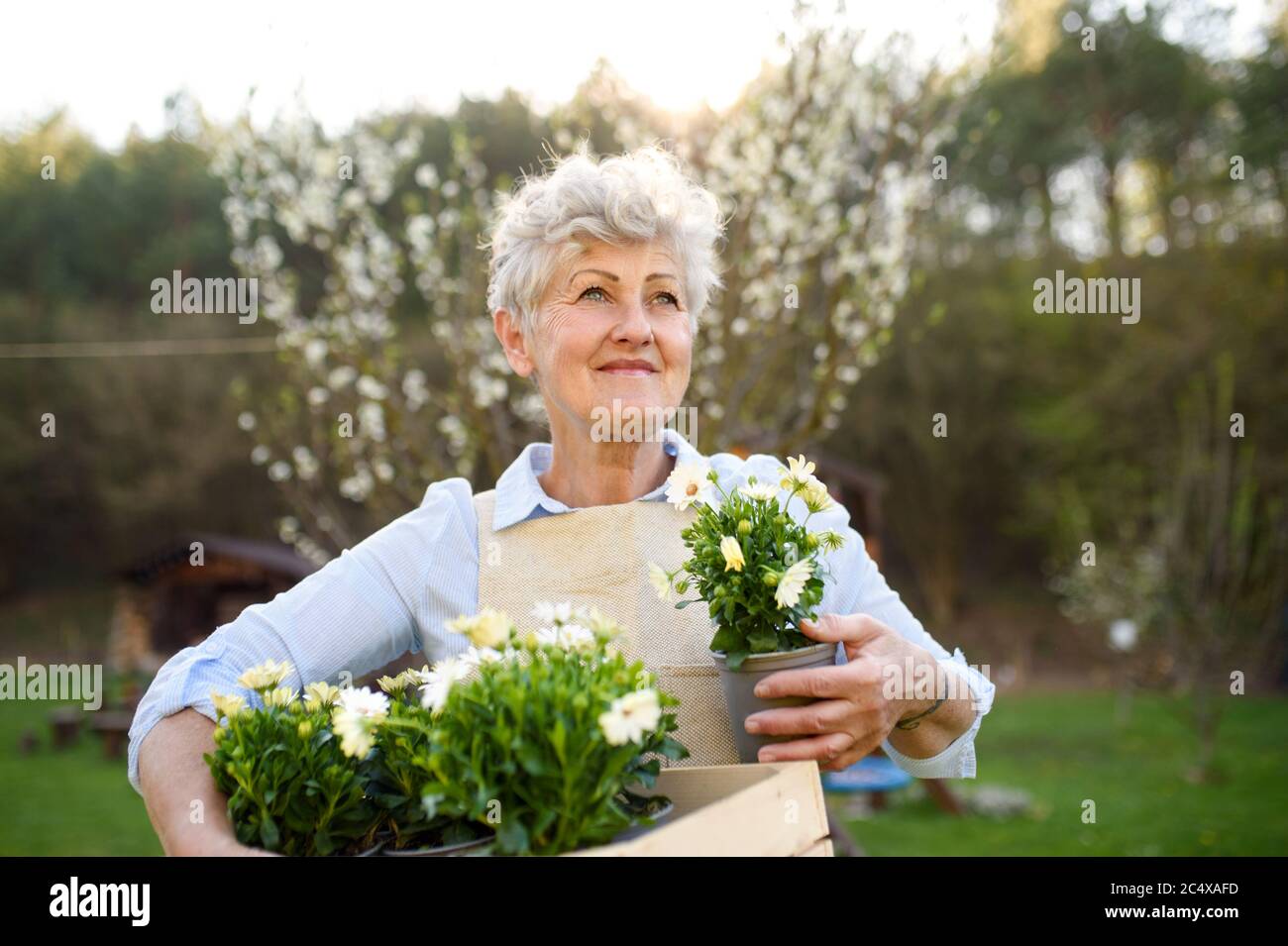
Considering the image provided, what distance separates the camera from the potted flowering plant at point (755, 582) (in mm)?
1784

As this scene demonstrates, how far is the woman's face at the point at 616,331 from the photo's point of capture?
2289mm

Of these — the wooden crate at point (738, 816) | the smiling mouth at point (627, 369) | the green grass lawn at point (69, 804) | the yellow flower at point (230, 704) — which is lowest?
the green grass lawn at point (69, 804)

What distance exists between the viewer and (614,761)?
1387 mm

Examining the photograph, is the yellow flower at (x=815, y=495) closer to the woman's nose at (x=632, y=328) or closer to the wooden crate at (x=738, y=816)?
the wooden crate at (x=738, y=816)

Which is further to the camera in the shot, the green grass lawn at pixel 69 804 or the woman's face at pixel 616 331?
the green grass lawn at pixel 69 804

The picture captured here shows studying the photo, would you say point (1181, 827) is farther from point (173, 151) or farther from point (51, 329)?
point (51, 329)

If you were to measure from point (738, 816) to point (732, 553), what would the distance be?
425mm

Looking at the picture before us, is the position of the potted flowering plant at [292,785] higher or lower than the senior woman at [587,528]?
lower

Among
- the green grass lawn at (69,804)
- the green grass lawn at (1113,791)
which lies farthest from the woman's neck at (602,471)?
the green grass lawn at (69,804)

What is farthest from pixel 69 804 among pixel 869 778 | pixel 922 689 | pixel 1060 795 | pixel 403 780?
pixel 922 689

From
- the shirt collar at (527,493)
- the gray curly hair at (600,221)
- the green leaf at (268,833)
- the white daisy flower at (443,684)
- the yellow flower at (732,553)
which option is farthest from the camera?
the shirt collar at (527,493)

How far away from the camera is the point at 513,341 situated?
2.56 meters

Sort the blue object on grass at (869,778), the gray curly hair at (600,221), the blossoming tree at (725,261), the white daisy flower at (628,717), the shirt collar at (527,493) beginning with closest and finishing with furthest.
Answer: the white daisy flower at (628,717) → the gray curly hair at (600,221) → the shirt collar at (527,493) → the blossoming tree at (725,261) → the blue object on grass at (869,778)

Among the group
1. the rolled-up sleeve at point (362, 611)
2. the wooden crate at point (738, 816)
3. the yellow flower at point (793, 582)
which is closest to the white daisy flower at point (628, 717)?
the wooden crate at point (738, 816)
